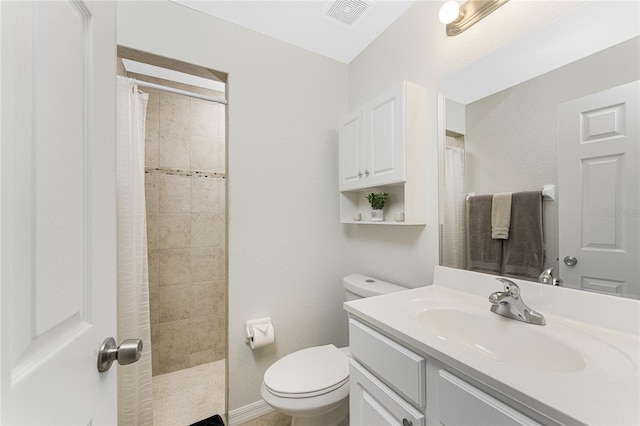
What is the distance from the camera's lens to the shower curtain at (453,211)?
1218mm

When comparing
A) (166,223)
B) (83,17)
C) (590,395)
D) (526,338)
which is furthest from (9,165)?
(166,223)

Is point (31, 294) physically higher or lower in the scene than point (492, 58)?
lower

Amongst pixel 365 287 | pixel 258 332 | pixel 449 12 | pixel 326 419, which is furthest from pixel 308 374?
pixel 449 12

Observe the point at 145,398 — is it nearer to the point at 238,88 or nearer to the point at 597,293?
the point at 238,88

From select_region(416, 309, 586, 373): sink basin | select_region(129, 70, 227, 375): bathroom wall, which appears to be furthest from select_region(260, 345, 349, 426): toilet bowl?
select_region(129, 70, 227, 375): bathroom wall

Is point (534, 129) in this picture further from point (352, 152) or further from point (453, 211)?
point (352, 152)

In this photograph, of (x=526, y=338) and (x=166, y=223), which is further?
(x=166, y=223)

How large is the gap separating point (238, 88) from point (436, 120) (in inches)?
44.4

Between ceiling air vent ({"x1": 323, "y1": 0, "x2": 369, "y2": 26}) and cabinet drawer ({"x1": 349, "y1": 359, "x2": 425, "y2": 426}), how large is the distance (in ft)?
5.71

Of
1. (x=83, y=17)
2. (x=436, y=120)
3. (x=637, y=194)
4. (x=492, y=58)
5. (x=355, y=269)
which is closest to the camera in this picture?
(x=83, y=17)

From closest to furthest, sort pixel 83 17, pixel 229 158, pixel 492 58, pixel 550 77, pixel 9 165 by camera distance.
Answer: pixel 9 165
pixel 83 17
pixel 550 77
pixel 492 58
pixel 229 158

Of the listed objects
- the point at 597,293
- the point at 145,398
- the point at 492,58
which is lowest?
the point at 145,398

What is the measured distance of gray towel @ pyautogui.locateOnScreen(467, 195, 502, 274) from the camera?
3.58 feet

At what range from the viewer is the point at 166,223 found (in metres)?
2.02
